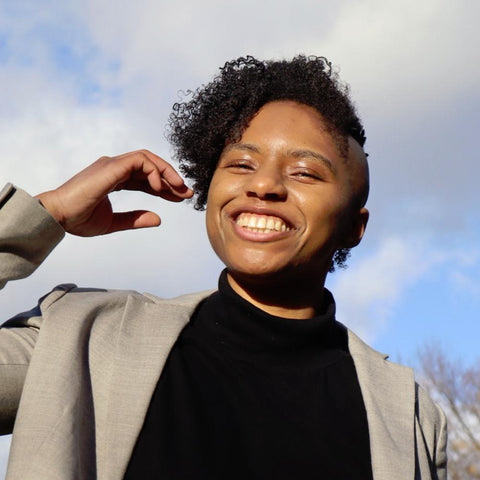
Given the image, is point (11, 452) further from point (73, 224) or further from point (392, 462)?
point (392, 462)

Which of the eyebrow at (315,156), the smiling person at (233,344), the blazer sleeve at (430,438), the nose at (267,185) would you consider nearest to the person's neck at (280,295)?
the smiling person at (233,344)

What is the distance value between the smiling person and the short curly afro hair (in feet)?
0.03

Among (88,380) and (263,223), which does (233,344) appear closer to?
(263,223)

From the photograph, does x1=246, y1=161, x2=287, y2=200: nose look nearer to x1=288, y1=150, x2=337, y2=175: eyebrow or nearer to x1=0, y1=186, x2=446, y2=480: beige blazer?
x1=288, y1=150, x2=337, y2=175: eyebrow

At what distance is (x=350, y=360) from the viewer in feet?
10.8

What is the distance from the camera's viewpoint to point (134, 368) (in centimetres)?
278

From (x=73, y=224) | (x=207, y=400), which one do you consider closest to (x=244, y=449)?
(x=207, y=400)

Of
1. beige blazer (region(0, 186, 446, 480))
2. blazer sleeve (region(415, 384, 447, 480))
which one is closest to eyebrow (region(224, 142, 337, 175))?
beige blazer (region(0, 186, 446, 480))

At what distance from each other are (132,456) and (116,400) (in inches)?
7.1

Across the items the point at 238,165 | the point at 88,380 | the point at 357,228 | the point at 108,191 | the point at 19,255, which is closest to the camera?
the point at 88,380

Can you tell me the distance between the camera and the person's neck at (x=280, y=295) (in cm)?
317

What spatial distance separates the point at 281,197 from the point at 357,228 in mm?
637

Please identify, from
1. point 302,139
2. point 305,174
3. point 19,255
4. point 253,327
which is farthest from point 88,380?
point 302,139

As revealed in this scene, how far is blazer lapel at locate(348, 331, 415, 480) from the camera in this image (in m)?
2.91
